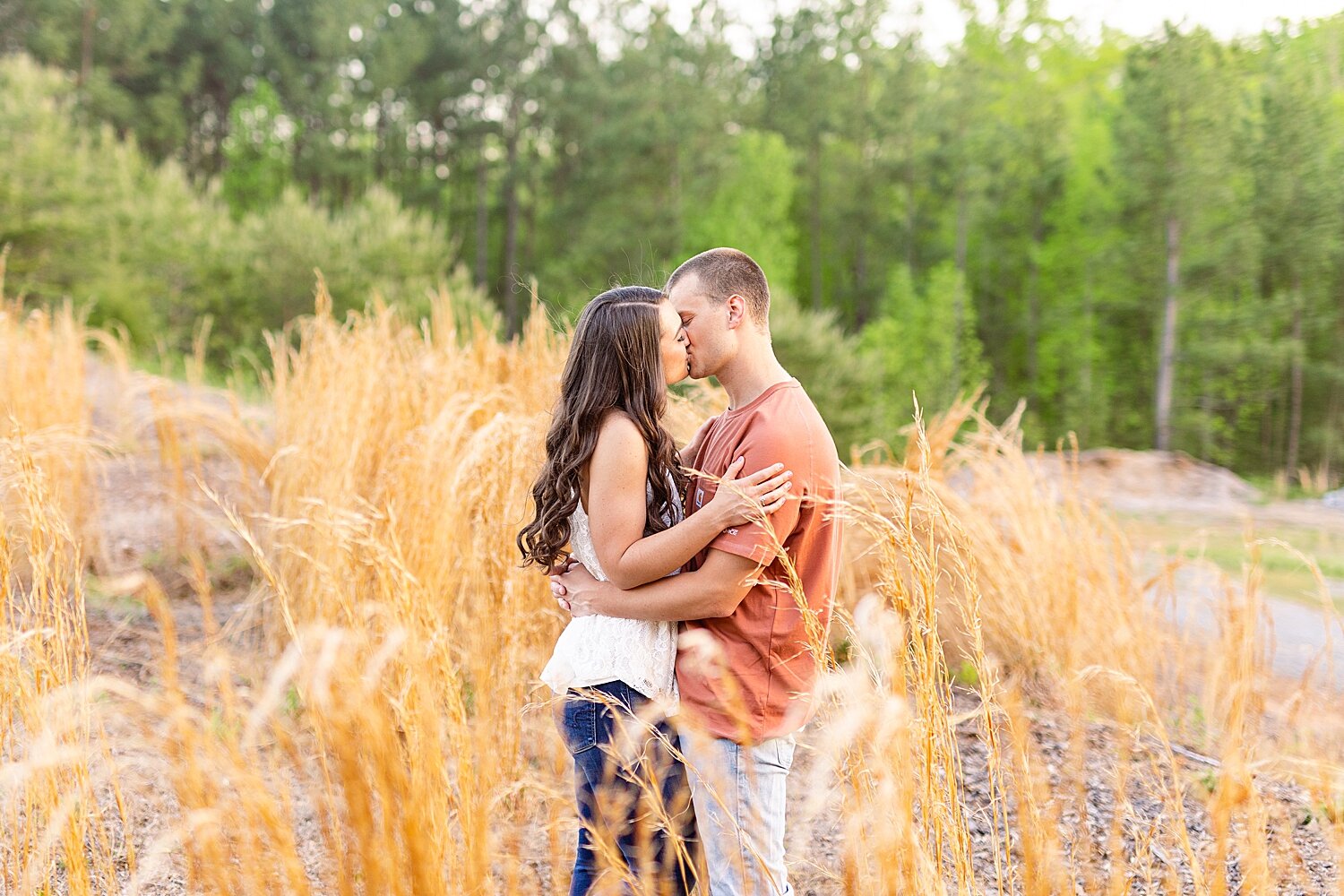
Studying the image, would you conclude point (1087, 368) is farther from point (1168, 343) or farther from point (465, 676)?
point (465, 676)

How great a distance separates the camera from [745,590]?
1.48m

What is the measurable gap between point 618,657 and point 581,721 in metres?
0.14

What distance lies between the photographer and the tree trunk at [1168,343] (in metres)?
21.4

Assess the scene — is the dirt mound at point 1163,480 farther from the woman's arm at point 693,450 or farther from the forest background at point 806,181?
the woman's arm at point 693,450

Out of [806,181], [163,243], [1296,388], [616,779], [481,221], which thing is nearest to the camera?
[616,779]

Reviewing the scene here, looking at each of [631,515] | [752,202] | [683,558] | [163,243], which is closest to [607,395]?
[631,515]

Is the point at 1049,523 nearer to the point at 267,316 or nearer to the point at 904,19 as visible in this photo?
the point at 267,316

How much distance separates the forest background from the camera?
719 inches

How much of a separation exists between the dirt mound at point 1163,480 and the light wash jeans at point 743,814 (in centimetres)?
1442

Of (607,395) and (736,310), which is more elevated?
(736,310)

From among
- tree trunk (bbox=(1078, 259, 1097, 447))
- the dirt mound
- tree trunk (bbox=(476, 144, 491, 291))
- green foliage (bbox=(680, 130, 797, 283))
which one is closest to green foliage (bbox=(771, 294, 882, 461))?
the dirt mound

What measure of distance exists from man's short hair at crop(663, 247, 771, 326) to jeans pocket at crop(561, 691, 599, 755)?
0.79m

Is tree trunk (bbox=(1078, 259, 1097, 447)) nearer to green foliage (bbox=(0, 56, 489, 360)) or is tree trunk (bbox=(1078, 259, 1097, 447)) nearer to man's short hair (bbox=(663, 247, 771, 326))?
green foliage (bbox=(0, 56, 489, 360))

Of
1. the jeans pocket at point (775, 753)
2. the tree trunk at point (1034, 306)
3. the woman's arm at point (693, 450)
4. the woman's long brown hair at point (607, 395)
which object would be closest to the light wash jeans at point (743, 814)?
the jeans pocket at point (775, 753)
